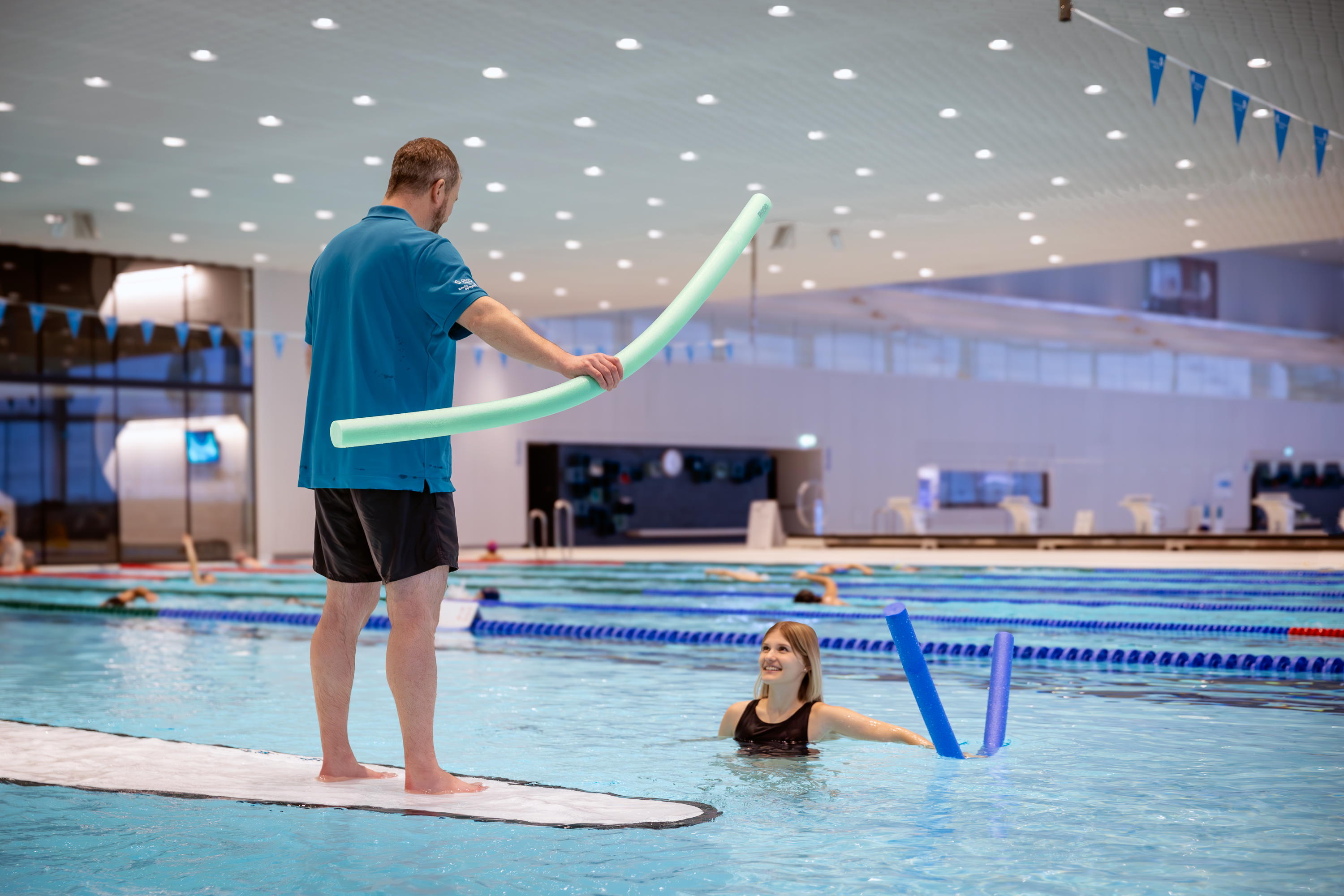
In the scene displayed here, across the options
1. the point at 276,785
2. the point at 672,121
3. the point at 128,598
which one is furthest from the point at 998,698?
the point at 672,121

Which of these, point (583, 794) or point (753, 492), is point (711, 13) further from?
point (753, 492)

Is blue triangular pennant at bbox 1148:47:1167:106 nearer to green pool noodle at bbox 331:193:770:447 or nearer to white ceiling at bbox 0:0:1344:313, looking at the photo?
white ceiling at bbox 0:0:1344:313

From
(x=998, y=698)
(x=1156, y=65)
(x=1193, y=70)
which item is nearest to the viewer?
(x=998, y=698)

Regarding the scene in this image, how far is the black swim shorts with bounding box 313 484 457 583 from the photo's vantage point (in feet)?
9.38

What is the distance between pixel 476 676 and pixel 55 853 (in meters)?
3.51

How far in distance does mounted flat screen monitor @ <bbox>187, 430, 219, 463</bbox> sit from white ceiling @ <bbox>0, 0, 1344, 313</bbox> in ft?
9.07

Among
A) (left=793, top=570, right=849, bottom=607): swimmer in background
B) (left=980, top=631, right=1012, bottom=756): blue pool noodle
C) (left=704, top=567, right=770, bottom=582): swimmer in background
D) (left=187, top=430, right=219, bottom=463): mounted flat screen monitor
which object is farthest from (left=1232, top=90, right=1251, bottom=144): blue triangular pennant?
(left=187, top=430, right=219, bottom=463): mounted flat screen monitor

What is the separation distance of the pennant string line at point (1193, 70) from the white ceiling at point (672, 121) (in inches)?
4.2

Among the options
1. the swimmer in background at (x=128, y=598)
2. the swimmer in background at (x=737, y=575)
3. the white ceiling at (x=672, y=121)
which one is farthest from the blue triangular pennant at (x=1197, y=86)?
the swimmer in background at (x=128, y=598)

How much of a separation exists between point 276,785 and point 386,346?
1030 mm

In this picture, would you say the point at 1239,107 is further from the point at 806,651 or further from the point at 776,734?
the point at 776,734

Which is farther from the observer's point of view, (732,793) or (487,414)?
(732,793)

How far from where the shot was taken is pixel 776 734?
388 centimetres

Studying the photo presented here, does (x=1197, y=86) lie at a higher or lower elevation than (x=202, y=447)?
higher
